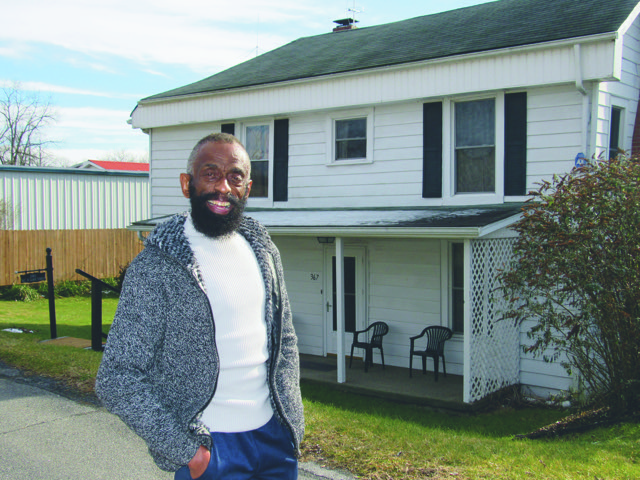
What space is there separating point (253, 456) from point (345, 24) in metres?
15.1

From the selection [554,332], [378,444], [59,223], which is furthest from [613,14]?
[59,223]

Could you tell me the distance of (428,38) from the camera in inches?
466

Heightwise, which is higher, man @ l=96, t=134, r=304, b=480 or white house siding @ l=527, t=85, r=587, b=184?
white house siding @ l=527, t=85, r=587, b=184

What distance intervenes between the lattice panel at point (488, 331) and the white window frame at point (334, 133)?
2912mm

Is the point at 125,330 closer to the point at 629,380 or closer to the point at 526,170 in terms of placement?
the point at 629,380

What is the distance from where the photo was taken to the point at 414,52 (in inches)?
436

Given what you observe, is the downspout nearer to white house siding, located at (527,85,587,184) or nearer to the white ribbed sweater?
white house siding, located at (527,85,587,184)

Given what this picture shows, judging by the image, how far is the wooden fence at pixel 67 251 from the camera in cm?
1977

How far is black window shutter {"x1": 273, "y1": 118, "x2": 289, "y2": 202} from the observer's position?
40.8ft

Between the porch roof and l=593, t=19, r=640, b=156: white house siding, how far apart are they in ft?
5.10

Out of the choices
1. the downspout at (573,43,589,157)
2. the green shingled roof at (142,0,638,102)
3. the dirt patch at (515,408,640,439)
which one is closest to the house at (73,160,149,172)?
the green shingled roof at (142,0,638,102)

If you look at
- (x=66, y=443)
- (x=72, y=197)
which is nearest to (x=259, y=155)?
(x=66, y=443)

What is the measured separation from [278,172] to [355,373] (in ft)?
13.6

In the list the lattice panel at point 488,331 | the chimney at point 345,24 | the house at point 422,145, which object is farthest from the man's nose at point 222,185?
the chimney at point 345,24
